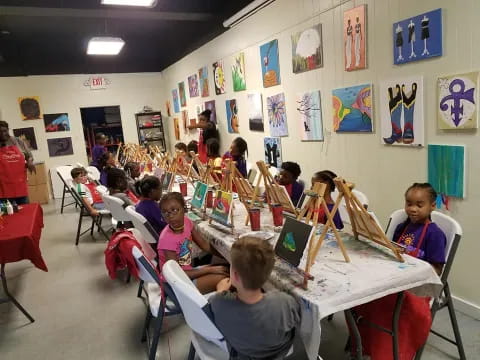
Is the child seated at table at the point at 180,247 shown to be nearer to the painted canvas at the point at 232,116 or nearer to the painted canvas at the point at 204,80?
the painted canvas at the point at 232,116

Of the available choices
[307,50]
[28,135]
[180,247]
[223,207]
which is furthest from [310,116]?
[28,135]

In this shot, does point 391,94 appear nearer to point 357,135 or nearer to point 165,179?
point 357,135

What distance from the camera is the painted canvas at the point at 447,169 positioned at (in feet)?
7.90

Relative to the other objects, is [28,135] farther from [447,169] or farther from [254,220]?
[447,169]

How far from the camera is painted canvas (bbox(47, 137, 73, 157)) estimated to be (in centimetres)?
829

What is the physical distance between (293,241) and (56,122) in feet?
26.7

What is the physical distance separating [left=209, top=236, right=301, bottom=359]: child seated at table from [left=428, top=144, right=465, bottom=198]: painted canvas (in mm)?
1653

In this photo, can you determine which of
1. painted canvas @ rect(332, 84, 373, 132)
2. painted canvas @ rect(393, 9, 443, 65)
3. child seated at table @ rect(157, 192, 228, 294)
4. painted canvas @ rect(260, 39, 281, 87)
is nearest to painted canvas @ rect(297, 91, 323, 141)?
painted canvas @ rect(332, 84, 373, 132)

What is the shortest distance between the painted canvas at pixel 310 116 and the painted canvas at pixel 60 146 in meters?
6.34

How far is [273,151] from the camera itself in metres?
4.73

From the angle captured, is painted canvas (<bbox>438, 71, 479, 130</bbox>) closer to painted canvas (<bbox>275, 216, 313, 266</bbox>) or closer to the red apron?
painted canvas (<bbox>275, 216, 313, 266</bbox>)

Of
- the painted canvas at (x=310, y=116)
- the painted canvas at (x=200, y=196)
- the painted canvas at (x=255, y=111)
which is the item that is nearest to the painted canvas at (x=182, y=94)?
the painted canvas at (x=255, y=111)

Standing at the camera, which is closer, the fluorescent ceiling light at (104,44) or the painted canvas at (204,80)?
the fluorescent ceiling light at (104,44)

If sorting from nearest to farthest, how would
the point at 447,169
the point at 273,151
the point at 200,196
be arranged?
1. the point at 447,169
2. the point at 200,196
3. the point at 273,151
